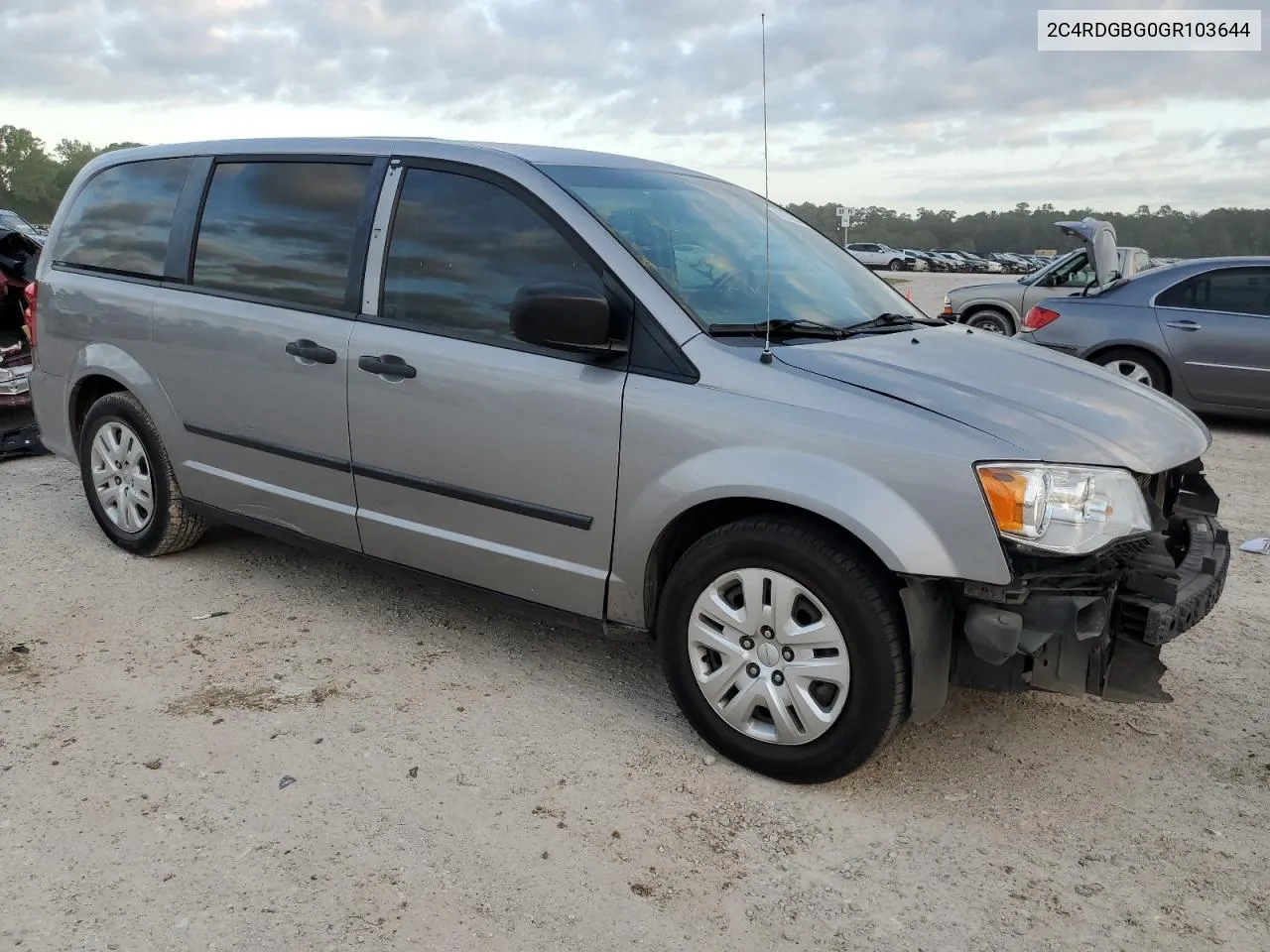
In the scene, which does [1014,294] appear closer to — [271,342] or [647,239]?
[647,239]

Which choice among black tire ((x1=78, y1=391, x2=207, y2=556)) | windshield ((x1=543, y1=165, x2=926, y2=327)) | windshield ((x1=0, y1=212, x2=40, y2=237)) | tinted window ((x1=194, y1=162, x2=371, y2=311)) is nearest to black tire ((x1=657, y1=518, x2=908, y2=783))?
windshield ((x1=543, y1=165, x2=926, y2=327))

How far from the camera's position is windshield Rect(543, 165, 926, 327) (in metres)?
3.36

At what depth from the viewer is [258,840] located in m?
2.73

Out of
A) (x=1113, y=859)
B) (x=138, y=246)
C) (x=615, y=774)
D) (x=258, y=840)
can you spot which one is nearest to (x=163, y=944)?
(x=258, y=840)

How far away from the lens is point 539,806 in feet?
9.57

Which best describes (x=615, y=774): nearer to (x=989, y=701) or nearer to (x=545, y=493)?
(x=545, y=493)

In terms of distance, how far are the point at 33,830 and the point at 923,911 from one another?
227 centimetres

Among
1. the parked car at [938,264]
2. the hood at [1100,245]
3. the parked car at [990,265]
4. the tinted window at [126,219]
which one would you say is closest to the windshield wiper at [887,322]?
the tinted window at [126,219]

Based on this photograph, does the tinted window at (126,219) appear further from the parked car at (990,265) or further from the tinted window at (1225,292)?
the parked car at (990,265)

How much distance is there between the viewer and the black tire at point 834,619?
280 cm

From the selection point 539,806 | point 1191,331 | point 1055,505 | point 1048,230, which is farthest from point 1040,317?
point 1048,230

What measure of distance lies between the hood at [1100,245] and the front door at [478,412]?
639 centimetres

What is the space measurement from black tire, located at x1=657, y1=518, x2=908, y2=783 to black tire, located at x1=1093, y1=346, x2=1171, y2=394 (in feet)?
A: 21.7

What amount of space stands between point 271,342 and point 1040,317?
7012mm
